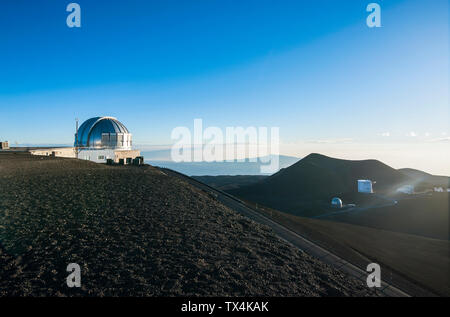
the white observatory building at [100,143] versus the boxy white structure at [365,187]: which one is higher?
the white observatory building at [100,143]

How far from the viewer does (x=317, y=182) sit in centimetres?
5800

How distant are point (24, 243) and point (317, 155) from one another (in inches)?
3080

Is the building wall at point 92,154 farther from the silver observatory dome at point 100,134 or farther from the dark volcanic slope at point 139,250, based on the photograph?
the dark volcanic slope at point 139,250

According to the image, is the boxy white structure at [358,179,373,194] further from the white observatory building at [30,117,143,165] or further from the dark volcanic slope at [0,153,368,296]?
the white observatory building at [30,117,143,165]

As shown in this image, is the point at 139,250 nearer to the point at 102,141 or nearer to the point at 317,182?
the point at 102,141

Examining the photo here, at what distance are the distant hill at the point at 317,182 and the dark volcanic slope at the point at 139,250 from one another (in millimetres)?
30453

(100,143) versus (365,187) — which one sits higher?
(100,143)

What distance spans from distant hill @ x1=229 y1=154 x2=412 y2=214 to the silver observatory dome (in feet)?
82.0

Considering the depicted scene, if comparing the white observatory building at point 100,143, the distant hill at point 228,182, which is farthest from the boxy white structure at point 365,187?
the white observatory building at point 100,143

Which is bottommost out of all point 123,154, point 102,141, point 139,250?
point 139,250

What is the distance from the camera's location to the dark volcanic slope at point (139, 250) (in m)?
7.94

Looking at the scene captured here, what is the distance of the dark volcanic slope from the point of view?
7938 mm

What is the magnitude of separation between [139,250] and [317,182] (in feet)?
178

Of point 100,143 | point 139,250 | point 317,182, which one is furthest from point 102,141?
point 317,182
